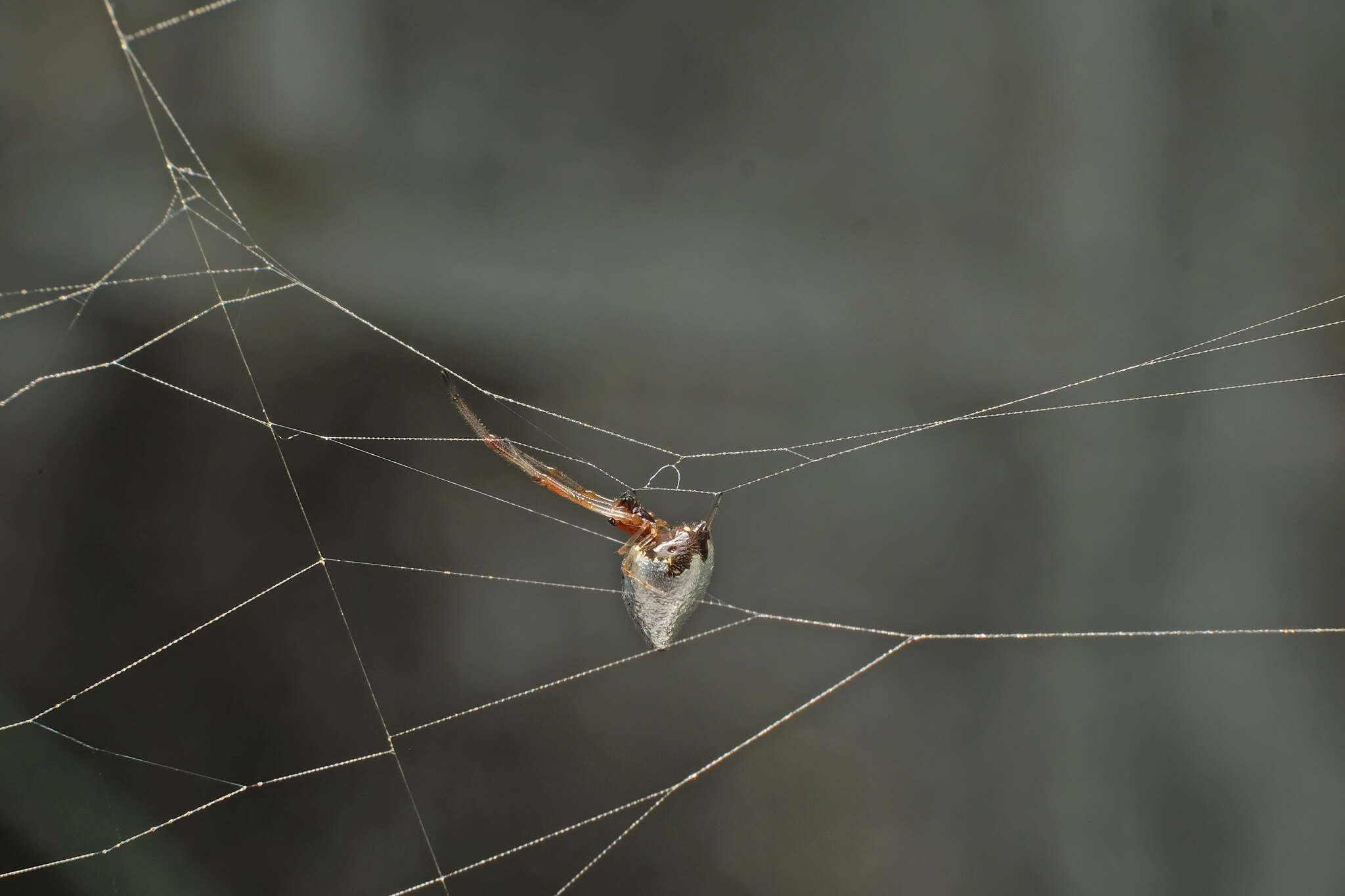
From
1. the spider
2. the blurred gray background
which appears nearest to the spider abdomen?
the spider

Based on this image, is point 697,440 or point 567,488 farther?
point 697,440

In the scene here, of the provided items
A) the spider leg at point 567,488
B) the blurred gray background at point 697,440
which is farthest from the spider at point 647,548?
the blurred gray background at point 697,440

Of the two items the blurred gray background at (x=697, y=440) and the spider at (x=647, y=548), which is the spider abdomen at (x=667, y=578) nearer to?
the spider at (x=647, y=548)

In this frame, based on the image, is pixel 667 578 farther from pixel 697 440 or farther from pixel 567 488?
pixel 697 440

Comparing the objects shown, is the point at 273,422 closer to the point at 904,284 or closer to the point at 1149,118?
the point at 904,284

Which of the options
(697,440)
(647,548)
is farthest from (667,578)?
(697,440)
